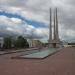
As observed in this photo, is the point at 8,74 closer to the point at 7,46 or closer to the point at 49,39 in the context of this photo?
the point at 7,46

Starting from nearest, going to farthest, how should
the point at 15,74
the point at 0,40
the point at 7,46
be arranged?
the point at 15,74, the point at 7,46, the point at 0,40

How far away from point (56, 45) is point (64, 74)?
9325 cm

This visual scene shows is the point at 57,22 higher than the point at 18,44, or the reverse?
the point at 57,22

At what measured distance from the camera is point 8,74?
830 cm

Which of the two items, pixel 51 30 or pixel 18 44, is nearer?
pixel 18 44

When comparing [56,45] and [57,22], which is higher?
[57,22]

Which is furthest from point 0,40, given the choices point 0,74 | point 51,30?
point 0,74

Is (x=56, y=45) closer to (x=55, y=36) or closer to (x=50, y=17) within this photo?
(x=55, y=36)

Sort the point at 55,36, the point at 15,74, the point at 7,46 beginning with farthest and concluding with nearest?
the point at 55,36 → the point at 7,46 → the point at 15,74

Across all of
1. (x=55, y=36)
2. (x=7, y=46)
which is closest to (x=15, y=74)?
(x=7, y=46)

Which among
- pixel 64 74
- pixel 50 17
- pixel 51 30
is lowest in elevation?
pixel 64 74

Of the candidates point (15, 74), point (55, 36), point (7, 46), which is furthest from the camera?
point (55, 36)

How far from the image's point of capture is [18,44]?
234 ft

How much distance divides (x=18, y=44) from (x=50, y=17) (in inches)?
1237
